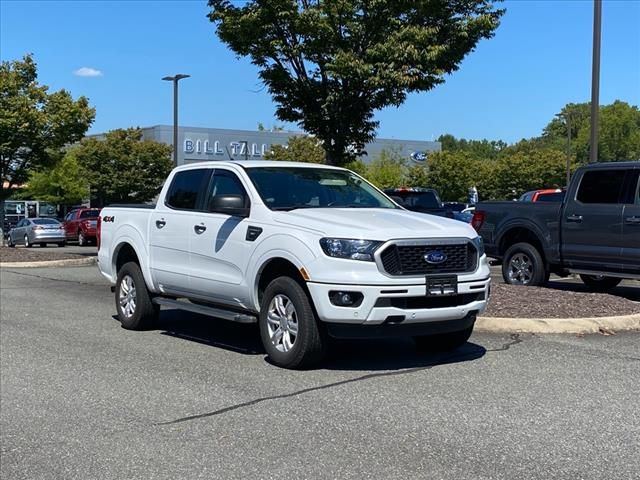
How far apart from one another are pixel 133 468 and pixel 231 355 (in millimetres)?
3158

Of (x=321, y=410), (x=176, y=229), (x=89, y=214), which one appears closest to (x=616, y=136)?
(x=89, y=214)

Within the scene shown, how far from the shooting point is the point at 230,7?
12.4 meters

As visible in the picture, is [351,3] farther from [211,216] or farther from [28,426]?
[28,426]

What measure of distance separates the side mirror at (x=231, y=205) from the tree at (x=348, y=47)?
15.7 ft

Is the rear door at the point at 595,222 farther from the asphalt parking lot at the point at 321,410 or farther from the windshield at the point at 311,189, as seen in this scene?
the windshield at the point at 311,189

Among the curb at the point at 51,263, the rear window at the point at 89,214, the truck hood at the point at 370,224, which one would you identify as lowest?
the curb at the point at 51,263

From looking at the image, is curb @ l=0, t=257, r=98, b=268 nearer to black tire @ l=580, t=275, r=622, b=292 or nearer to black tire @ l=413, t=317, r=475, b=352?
black tire @ l=580, t=275, r=622, b=292

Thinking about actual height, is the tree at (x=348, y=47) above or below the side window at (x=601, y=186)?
above

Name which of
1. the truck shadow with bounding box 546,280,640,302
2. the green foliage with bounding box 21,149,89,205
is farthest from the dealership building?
the truck shadow with bounding box 546,280,640,302

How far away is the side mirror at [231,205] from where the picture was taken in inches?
284

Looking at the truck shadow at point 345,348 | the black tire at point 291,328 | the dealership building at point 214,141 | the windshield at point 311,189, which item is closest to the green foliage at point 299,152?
the dealership building at point 214,141

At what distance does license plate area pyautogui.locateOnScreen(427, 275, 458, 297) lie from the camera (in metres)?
6.45

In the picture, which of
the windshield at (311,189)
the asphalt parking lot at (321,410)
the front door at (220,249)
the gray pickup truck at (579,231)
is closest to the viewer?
the asphalt parking lot at (321,410)

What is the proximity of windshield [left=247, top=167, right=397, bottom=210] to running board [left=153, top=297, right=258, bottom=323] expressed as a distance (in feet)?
3.61
